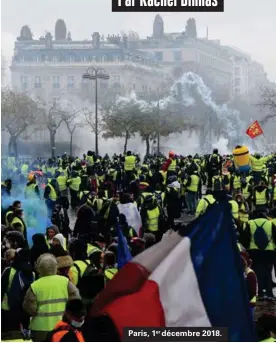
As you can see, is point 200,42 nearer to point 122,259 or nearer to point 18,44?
point 18,44

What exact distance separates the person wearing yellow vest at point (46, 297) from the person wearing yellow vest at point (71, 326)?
1227 mm

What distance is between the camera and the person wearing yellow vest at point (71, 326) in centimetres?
555

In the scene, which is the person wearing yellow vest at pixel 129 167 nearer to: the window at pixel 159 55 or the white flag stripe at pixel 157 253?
the white flag stripe at pixel 157 253

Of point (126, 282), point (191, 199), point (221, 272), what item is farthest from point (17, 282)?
point (191, 199)

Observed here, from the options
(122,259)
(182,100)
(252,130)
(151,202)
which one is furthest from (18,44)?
(122,259)

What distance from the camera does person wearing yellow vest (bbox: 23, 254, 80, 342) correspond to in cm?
724

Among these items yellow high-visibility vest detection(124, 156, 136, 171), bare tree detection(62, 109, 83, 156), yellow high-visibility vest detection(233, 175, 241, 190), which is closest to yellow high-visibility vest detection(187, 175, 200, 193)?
yellow high-visibility vest detection(233, 175, 241, 190)

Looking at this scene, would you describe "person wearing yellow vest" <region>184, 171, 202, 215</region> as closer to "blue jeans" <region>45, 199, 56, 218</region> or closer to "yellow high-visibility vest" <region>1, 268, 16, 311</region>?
"blue jeans" <region>45, 199, 56, 218</region>

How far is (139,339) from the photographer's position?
17.4 ft

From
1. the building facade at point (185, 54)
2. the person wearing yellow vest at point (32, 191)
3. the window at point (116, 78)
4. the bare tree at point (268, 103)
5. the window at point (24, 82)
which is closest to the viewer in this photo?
the person wearing yellow vest at point (32, 191)

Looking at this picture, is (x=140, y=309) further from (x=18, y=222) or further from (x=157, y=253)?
(x=18, y=222)

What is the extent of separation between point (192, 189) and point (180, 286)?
1753 cm

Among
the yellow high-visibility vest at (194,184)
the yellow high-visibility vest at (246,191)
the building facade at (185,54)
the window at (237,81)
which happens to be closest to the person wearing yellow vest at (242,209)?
the yellow high-visibility vest at (246,191)

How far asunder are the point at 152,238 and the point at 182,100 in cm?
7857
